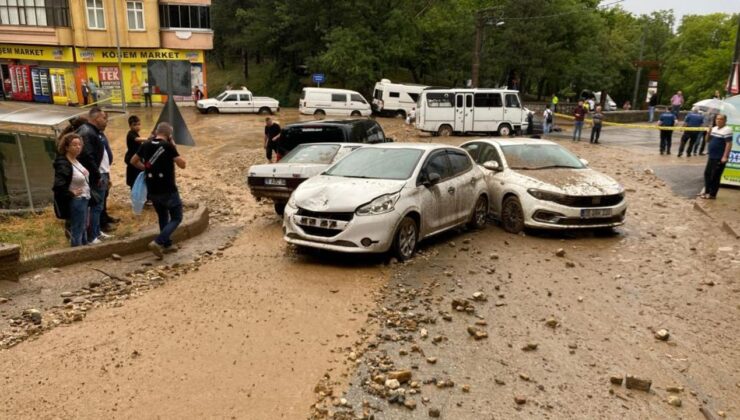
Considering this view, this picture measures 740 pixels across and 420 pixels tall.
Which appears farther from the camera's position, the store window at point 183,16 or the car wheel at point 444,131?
the store window at point 183,16

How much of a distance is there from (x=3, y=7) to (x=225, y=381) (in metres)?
46.5

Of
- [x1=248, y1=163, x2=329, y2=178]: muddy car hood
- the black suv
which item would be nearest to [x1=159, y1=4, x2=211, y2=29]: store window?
the black suv

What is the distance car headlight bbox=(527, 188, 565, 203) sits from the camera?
9.23 meters

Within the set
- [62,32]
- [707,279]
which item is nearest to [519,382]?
[707,279]

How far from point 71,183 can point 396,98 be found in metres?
32.3

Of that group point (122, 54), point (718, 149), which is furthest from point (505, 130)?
point (122, 54)

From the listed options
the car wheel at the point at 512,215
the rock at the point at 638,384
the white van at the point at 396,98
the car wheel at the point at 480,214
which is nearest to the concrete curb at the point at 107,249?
the car wheel at the point at 480,214

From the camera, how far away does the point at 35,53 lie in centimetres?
4169

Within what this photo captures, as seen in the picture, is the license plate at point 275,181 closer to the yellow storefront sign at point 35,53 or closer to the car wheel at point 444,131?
the car wheel at point 444,131

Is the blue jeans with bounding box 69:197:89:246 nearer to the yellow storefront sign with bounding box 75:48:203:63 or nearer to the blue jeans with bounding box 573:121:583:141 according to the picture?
the blue jeans with bounding box 573:121:583:141

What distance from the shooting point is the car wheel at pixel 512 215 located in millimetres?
9688

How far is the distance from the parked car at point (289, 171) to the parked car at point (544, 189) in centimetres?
260

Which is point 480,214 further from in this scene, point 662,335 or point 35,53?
point 35,53

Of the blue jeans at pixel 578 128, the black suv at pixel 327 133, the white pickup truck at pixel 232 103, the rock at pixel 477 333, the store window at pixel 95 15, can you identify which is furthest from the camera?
the store window at pixel 95 15
